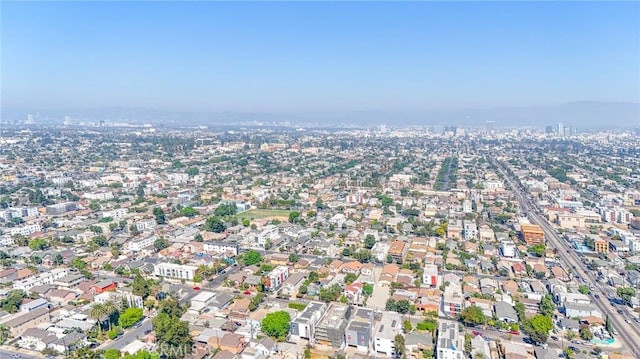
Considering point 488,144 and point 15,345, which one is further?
point 488,144

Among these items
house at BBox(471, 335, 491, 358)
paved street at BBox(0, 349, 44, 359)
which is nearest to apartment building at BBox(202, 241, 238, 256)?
paved street at BBox(0, 349, 44, 359)

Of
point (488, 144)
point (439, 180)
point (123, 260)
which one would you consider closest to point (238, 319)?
point (123, 260)

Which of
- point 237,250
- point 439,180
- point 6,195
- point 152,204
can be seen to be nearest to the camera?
point 237,250

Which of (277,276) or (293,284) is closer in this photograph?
(293,284)

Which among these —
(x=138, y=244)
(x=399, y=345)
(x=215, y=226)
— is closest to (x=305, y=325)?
(x=399, y=345)

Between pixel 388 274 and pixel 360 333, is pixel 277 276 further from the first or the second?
pixel 360 333

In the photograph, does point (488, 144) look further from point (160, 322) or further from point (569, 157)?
point (160, 322)

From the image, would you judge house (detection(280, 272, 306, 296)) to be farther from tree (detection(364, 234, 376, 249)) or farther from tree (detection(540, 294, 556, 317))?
tree (detection(540, 294, 556, 317))

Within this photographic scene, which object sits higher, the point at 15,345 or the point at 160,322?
the point at 160,322

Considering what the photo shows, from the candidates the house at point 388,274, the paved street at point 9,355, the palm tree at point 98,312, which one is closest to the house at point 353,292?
the house at point 388,274
